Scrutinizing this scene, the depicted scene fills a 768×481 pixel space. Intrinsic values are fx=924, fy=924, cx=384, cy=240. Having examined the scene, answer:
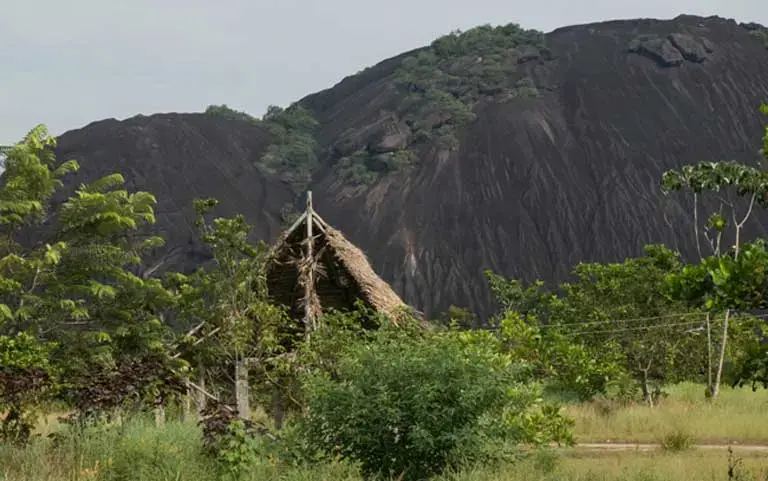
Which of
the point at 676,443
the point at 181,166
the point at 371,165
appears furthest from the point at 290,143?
the point at 676,443

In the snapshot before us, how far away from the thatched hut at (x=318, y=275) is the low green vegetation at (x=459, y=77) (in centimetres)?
7183

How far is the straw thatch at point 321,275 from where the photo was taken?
46.5 feet

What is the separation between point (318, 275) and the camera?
1484 cm

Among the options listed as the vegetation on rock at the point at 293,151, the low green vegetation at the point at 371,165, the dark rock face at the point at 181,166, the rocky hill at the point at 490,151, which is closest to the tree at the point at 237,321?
the rocky hill at the point at 490,151

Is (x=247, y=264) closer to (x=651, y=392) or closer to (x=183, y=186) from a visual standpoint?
(x=651, y=392)

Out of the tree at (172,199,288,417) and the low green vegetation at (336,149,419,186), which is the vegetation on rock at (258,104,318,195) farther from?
the tree at (172,199,288,417)

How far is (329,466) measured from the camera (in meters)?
7.91

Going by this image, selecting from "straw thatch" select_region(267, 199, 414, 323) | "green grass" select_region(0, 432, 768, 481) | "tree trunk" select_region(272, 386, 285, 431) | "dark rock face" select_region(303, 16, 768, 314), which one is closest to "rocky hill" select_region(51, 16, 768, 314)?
"dark rock face" select_region(303, 16, 768, 314)

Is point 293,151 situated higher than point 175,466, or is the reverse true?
point 293,151

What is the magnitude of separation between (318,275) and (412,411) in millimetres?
6527

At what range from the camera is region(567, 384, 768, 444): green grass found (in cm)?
1619

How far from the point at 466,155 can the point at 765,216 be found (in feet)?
86.2

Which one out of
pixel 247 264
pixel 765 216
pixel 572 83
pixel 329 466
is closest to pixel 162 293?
pixel 247 264

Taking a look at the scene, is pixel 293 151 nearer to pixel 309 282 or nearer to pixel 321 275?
pixel 321 275
